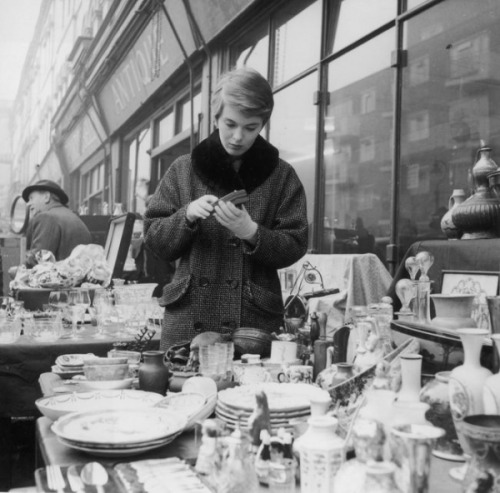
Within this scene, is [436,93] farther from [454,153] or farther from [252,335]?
[252,335]

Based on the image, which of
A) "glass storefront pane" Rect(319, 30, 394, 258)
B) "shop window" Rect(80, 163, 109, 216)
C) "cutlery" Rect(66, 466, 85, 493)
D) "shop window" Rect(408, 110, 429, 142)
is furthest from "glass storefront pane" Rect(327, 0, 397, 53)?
"shop window" Rect(80, 163, 109, 216)

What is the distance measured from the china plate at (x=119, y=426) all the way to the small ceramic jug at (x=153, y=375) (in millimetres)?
194

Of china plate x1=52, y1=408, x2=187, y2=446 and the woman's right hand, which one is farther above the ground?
the woman's right hand

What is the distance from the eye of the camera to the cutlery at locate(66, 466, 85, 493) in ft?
2.68

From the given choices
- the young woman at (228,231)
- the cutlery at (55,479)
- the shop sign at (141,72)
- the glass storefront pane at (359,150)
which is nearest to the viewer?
the cutlery at (55,479)

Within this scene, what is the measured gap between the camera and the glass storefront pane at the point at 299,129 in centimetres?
424

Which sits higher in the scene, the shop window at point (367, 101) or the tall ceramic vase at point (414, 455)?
the shop window at point (367, 101)

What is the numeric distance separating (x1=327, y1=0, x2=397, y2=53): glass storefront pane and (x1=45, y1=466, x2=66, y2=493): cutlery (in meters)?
3.15

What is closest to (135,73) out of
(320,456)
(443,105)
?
(443,105)

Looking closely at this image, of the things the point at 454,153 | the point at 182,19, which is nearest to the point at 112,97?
the point at 182,19

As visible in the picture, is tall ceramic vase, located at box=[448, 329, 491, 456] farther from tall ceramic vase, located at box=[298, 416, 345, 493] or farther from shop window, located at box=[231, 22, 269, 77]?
shop window, located at box=[231, 22, 269, 77]

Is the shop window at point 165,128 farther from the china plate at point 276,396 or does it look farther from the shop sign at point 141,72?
the china plate at point 276,396

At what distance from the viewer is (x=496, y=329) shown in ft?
3.34

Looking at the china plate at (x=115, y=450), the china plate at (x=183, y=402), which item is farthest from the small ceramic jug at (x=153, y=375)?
the china plate at (x=115, y=450)
